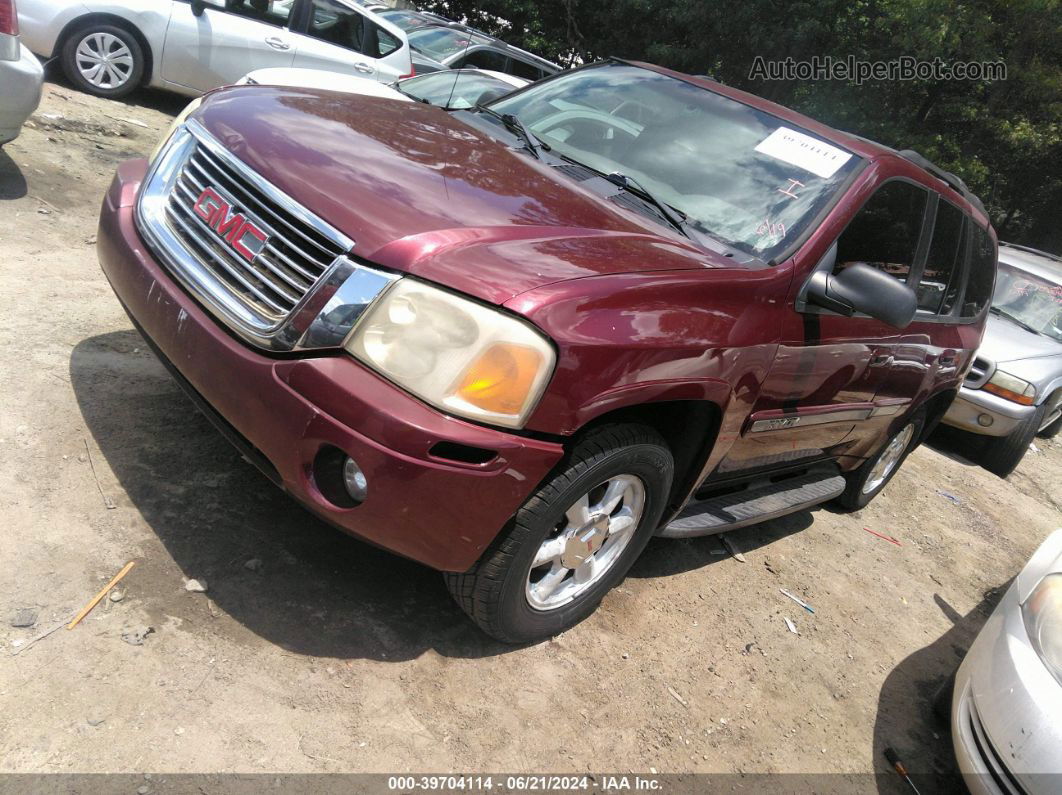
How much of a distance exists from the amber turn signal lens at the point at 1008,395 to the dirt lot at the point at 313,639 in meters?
3.16

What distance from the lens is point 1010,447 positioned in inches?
280

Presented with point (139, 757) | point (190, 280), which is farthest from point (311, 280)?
point (139, 757)

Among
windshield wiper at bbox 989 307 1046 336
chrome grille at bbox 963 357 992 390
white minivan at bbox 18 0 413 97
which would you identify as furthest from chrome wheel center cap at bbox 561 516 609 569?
white minivan at bbox 18 0 413 97

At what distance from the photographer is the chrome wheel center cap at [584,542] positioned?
9.18 feet

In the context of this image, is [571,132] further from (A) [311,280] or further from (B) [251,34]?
(B) [251,34]

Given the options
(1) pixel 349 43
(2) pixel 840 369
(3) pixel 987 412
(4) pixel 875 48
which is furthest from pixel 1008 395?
(4) pixel 875 48

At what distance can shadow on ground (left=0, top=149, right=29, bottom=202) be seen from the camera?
5.12 metres

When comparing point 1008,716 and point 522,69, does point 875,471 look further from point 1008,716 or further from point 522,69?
point 522,69

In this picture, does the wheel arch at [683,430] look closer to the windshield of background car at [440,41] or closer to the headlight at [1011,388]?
the headlight at [1011,388]

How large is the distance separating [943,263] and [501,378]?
9.67 ft

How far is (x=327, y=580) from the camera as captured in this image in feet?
9.58

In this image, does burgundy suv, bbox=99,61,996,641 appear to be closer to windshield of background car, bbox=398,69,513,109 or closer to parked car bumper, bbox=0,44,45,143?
parked car bumper, bbox=0,44,45,143

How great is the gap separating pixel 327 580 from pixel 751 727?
1.54m

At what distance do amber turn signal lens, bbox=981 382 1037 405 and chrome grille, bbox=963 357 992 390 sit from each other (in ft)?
0.20
